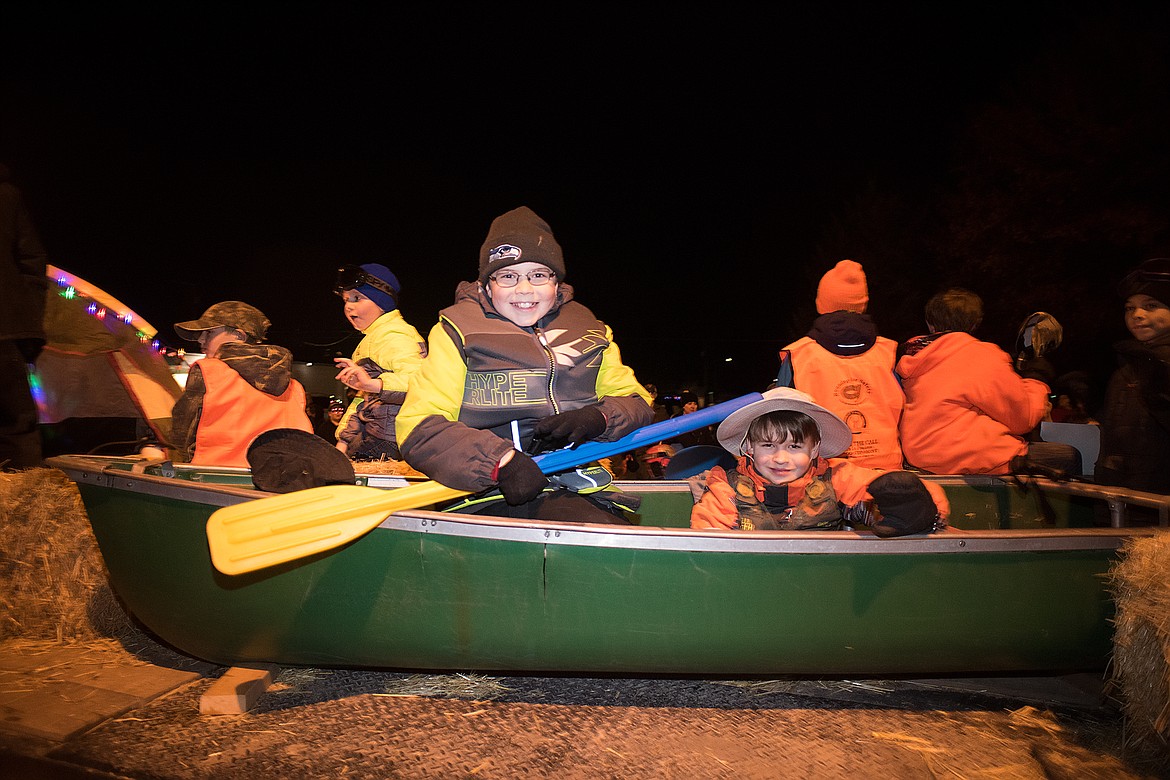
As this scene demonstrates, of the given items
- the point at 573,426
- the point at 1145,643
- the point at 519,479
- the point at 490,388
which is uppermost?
the point at 490,388

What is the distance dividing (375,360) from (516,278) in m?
1.87

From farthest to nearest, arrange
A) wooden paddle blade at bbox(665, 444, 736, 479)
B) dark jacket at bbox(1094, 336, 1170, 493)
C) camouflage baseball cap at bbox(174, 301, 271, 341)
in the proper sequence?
camouflage baseball cap at bbox(174, 301, 271, 341) → dark jacket at bbox(1094, 336, 1170, 493) → wooden paddle blade at bbox(665, 444, 736, 479)

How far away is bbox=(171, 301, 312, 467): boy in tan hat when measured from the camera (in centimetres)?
345

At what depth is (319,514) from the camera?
2486 mm

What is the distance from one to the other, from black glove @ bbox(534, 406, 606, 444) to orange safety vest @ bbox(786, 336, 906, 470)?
145 cm

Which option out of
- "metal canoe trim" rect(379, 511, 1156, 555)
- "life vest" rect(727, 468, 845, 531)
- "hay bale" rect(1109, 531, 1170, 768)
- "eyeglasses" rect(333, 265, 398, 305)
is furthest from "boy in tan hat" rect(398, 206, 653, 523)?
"eyeglasses" rect(333, 265, 398, 305)

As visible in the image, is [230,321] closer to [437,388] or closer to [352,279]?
[352,279]

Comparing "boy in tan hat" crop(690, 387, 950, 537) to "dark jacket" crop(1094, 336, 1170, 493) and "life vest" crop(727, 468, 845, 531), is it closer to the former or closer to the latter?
"life vest" crop(727, 468, 845, 531)

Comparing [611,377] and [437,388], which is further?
[611,377]

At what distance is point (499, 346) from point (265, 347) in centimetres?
172

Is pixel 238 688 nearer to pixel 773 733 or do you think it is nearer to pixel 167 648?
pixel 167 648

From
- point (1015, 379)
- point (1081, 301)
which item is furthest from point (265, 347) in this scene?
point (1081, 301)

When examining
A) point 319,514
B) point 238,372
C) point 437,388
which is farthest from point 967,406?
point 238,372

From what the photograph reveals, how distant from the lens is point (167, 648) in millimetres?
3355
